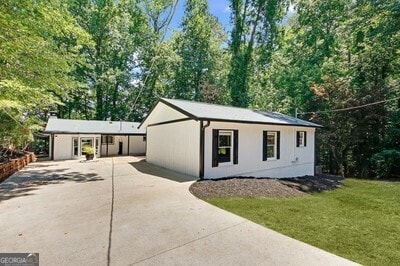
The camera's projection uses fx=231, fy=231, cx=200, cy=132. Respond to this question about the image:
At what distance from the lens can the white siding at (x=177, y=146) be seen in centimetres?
934

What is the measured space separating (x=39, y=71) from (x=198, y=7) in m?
24.7

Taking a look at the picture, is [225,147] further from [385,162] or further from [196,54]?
[196,54]

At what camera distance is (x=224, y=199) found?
246 inches

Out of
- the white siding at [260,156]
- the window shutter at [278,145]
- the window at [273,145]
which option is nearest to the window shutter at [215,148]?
the white siding at [260,156]

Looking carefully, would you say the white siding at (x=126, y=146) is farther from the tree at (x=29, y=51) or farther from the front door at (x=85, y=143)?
the tree at (x=29, y=51)

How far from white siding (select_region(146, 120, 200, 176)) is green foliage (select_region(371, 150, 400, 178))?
12.6 m

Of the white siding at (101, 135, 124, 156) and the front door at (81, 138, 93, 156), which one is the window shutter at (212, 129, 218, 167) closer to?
the front door at (81, 138, 93, 156)

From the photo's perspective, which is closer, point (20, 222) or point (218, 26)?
point (20, 222)

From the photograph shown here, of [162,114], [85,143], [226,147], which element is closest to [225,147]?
[226,147]

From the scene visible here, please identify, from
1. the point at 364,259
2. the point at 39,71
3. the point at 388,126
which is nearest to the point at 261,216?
the point at 364,259

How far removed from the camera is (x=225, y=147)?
32.1ft

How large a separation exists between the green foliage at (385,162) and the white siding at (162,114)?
42.6ft

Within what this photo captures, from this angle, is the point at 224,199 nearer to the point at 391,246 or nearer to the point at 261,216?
the point at 261,216

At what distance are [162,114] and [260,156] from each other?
565cm
